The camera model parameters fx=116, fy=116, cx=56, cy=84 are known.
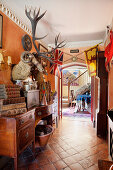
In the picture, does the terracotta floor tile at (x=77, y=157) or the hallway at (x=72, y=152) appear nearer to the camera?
the hallway at (x=72, y=152)

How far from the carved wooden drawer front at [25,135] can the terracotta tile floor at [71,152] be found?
1.65ft

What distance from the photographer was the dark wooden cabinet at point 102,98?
342cm

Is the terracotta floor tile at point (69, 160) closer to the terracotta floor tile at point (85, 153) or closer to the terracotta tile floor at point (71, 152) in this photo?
the terracotta tile floor at point (71, 152)

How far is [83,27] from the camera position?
Result: 3627mm

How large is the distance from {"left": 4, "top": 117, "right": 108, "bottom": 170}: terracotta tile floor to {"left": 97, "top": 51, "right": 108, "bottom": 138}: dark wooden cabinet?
0.32 m

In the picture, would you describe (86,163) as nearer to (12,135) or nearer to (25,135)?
(25,135)

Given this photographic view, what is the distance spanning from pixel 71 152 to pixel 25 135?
1.25m

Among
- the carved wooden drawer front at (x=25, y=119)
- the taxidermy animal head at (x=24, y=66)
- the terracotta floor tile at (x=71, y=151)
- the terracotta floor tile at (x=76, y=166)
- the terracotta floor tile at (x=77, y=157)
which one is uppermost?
the taxidermy animal head at (x=24, y=66)

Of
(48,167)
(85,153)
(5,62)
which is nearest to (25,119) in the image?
(48,167)

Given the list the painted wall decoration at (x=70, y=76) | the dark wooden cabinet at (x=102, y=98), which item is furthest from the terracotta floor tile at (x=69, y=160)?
the painted wall decoration at (x=70, y=76)

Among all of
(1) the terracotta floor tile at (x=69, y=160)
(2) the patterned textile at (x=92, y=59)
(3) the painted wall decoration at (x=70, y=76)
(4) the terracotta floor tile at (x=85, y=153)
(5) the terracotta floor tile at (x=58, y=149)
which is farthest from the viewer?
(3) the painted wall decoration at (x=70, y=76)

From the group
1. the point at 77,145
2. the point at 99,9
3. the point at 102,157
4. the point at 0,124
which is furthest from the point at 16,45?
the point at 102,157

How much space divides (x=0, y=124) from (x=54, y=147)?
1.64 metres

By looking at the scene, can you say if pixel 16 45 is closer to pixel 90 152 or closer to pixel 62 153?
pixel 62 153
